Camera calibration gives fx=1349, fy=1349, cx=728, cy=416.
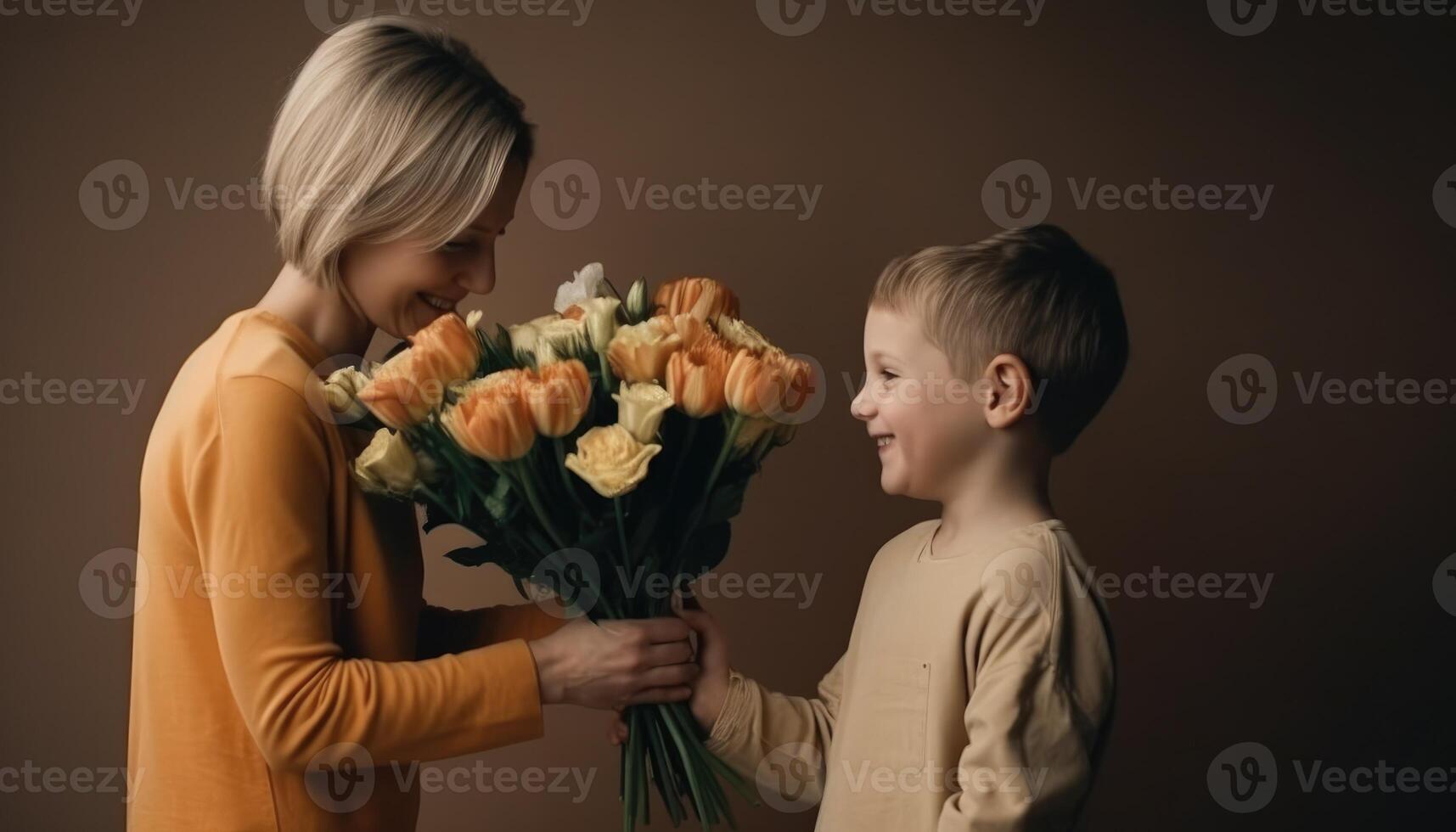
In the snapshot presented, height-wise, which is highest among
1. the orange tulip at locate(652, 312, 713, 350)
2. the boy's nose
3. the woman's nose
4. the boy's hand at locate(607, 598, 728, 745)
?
the woman's nose

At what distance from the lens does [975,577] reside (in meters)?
1.39

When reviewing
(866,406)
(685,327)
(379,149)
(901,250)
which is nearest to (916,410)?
(866,406)

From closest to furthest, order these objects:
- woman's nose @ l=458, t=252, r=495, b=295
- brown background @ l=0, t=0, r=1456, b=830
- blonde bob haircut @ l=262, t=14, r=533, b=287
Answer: blonde bob haircut @ l=262, t=14, r=533, b=287, woman's nose @ l=458, t=252, r=495, b=295, brown background @ l=0, t=0, r=1456, b=830

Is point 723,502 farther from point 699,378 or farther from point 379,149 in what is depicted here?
point 379,149

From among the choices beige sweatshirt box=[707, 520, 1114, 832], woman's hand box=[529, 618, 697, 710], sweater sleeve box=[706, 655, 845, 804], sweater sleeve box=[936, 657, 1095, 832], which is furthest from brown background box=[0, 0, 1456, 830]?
sweater sleeve box=[936, 657, 1095, 832]

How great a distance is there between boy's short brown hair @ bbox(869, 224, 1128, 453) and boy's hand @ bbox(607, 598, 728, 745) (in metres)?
0.41

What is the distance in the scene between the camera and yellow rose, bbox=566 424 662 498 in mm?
1236

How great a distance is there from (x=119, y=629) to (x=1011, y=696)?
5.88 ft

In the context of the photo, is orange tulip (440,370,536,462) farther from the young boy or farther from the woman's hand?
the young boy

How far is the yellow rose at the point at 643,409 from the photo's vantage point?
126 cm

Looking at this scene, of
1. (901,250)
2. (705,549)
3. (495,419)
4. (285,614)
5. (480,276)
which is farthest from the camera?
(901,250)

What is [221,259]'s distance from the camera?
2.41 metres

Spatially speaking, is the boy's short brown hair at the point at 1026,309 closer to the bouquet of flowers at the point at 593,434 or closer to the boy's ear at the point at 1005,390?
the boy's ear at the point at 1005,390

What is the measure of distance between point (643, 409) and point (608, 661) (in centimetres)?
29
